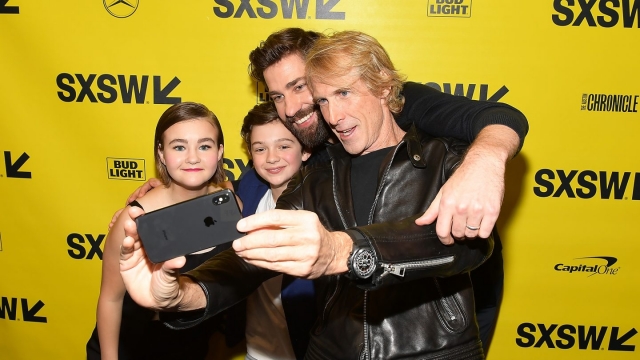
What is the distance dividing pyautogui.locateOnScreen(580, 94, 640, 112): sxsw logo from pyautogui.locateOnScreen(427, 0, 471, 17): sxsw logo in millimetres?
634

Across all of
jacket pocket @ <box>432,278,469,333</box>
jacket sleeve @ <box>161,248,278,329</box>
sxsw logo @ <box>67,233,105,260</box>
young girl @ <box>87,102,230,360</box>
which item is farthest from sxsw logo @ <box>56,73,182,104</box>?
jacket pocket @ <box>432,278,469,333</box>

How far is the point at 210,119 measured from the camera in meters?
1.90

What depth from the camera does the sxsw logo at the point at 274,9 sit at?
2.25m

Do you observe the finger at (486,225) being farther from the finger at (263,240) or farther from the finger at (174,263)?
the finger at (174,263)

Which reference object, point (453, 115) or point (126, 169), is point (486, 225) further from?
point (126, 169)

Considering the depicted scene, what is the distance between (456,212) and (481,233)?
2.5 inches

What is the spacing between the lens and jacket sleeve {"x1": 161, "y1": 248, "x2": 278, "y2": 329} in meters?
1.05

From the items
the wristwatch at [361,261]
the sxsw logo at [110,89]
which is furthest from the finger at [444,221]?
the sxsw logo at [110,89]

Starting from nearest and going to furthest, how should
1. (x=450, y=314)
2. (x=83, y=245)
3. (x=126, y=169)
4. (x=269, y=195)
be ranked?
(x=450, y=314)
(x=269, y=195)
(x=126, y=169)
(x=83, y=245)

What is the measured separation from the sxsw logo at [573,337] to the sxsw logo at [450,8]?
1.48 metres

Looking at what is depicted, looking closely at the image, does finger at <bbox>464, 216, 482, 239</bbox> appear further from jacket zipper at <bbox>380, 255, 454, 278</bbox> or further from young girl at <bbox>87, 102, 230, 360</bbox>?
young girl at <bbox>87, 102, 230, 360</bbox>

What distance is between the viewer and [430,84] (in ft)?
7.53

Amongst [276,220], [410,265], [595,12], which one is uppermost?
[595,12]

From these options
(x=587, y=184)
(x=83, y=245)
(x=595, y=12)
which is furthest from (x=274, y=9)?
(x=587, y=184)
